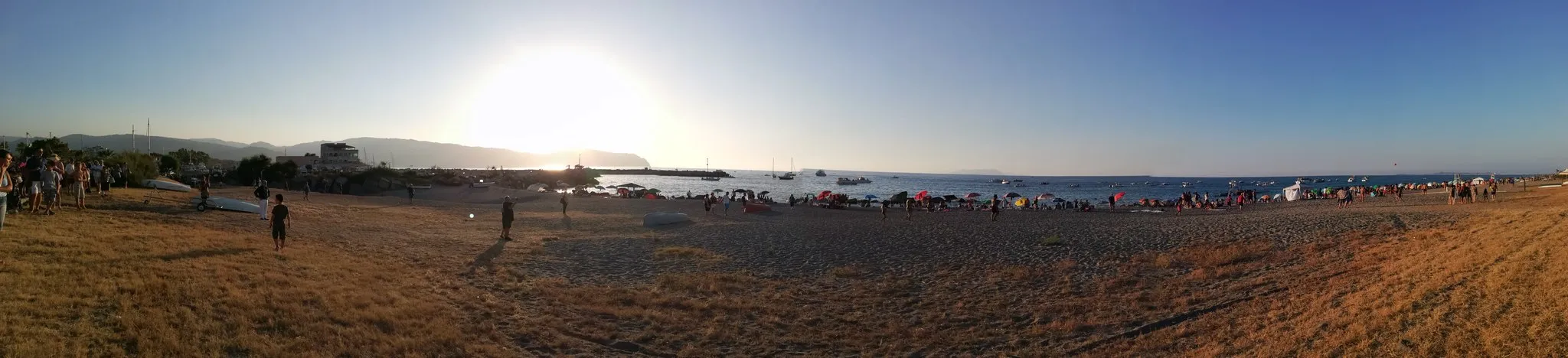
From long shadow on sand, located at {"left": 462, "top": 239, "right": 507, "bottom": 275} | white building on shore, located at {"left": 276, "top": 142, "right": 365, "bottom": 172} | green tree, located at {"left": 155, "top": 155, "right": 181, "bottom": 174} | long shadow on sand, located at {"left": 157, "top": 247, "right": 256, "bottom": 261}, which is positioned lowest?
long shadow on sand, located at {"left": 462, "top": 239, "right": 507, "bottom": 275}

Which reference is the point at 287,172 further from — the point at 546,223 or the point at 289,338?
the point at 289,338

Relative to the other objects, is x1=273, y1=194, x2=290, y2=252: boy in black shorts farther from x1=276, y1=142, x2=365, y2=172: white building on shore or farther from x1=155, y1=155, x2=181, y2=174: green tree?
x1=276, y1=142, x2=365, y2=172: white building on shore

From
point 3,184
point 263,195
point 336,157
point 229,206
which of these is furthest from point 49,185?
point 336,157

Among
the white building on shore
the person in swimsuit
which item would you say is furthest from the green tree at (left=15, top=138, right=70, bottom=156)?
the white building on shore

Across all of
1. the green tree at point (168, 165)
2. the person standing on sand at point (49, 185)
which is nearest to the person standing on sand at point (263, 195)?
the person standing on sand at point (49, 185)

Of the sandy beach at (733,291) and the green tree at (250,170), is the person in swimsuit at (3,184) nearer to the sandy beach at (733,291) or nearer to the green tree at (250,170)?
the sandy beach at (733,291)

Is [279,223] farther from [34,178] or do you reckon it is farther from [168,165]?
[168,165]

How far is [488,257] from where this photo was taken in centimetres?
1503

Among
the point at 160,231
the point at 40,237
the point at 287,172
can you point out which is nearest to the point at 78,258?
the point at 40,237

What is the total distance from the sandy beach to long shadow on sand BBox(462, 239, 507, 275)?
12cm

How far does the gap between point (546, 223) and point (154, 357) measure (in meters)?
19.9

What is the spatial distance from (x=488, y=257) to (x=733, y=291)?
6780 mm

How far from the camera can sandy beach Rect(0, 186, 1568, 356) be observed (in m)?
7.10

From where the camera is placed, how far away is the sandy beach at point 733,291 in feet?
23.3
